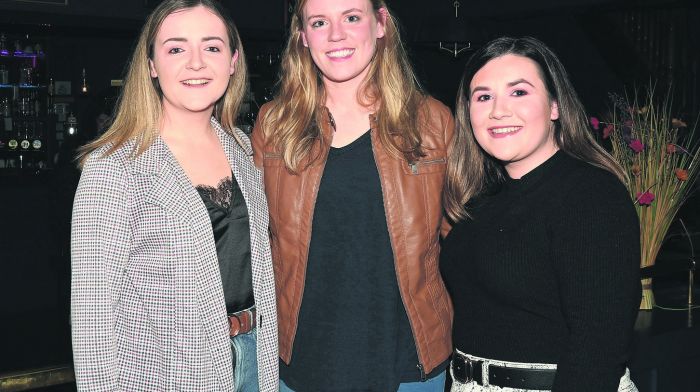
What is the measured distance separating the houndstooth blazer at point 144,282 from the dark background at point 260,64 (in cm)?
200

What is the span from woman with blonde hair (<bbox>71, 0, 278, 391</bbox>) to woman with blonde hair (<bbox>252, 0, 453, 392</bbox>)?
4.3 inches

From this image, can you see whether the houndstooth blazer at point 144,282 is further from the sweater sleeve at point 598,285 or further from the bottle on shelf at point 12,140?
the bottle on shelf at point 12,140

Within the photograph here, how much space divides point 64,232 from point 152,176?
2991 mm

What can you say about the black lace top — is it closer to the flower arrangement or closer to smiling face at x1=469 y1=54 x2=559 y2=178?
smiling face at x1=469 y1=54 x2=559 y2=178

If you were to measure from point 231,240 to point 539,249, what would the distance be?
2.85 ft

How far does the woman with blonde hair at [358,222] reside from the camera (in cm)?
230

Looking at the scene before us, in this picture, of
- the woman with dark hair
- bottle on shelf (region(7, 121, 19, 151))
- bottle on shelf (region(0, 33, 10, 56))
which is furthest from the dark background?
the woman with dark hair

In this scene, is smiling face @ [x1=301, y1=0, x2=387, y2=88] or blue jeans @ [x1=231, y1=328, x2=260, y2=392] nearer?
blue jeans @ [x1=231, y1=328, x2=260, y2=392]

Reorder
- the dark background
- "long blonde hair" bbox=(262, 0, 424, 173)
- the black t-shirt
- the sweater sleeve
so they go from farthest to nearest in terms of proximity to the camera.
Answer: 1. the dark background
2. "long blonde hair" bbox=(262, 0, 424, 173)
3. the black t-shirt
4. the sweater sleeve

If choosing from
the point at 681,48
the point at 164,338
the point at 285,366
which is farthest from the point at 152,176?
the point at 681,48

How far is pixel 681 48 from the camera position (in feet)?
33.8

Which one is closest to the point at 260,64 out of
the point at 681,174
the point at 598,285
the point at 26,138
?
the point at 26,138

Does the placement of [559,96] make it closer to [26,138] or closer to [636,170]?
[636,170]

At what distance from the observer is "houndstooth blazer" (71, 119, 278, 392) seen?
1983mm
